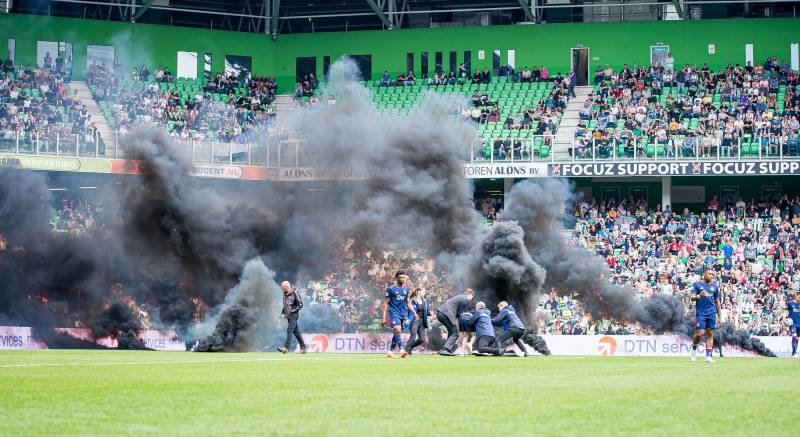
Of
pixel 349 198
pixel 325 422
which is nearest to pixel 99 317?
pixel 349 198

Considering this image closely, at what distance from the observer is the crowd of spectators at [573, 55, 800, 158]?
1750 inches

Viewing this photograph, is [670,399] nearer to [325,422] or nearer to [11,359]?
[325,422]

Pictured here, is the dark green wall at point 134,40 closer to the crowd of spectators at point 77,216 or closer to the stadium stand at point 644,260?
the crowd of spectators at point 77,216

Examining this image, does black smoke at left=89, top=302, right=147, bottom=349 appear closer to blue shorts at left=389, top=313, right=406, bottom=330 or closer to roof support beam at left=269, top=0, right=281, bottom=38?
blue shorts at left=389, top=313, right=406, bottom=330

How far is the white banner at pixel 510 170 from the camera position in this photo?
45.0 meters

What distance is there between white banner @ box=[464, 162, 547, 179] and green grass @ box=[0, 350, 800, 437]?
2700 centimetres

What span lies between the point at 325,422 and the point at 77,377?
6.64m

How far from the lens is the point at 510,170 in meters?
45.2

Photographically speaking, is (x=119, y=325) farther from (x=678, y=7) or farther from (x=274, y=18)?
(x=678, y=7)

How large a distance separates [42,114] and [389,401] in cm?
3555

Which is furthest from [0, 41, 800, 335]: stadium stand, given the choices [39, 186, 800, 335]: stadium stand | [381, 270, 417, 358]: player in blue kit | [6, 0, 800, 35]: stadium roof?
[381, 270, 417, 358]: player in blue kit

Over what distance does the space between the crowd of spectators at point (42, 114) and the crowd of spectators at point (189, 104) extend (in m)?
1.43

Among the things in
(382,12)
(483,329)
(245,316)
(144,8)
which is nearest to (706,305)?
(483,329)

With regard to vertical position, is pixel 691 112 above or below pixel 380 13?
below
